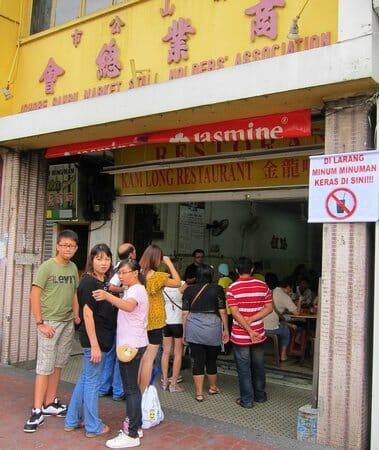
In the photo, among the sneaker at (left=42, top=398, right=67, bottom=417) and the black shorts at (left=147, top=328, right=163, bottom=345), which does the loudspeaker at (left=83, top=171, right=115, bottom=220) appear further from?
the sneaker at (left=42, top=398, right=67, bottom=417)

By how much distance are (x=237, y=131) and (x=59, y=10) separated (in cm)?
376

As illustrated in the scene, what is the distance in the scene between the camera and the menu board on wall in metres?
9.20

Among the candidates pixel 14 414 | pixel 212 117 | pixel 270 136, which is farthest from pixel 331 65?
pixel 14 414

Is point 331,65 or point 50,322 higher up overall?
point 331,65

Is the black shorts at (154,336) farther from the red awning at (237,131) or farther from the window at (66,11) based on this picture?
the window at (66,11)

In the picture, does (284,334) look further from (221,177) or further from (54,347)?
(54,347)

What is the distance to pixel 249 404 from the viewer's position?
17.3 ft

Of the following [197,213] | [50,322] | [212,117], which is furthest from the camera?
[197,213]

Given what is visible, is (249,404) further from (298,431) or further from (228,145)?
(228,145)

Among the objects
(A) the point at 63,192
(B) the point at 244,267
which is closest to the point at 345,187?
(B) the point at 244,267

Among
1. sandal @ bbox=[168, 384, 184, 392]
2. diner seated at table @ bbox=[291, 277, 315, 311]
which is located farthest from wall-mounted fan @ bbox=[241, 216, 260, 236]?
sandal @ bbox=[168, 384, 184, 392]

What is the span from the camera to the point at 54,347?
4.74 meters

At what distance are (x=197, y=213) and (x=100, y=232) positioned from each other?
201cm

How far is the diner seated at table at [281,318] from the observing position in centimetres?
679
